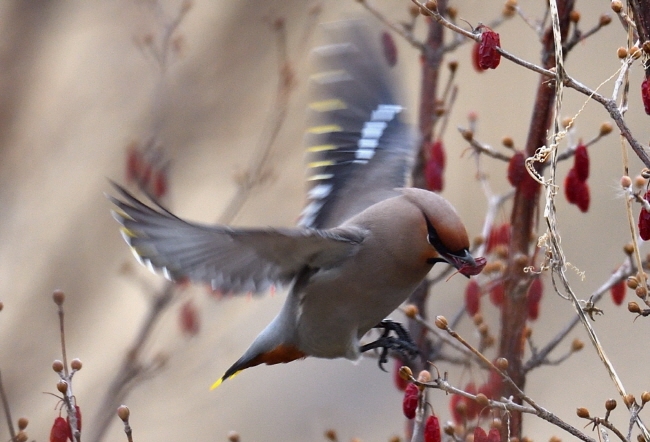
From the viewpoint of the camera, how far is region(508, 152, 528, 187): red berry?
2.37 metres

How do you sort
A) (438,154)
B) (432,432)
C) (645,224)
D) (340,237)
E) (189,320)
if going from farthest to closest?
(189,320), (438,154), (340,237), (432,432), (645,224)

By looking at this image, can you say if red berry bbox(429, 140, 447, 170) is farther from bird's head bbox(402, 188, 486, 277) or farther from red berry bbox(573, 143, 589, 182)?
red berry bbox(573, 143, 589, 182)

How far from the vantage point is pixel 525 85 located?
22.2 ft

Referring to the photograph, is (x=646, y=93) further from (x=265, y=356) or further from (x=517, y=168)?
(x=265, y=356)

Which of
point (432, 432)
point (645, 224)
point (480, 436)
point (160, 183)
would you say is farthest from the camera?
point (160, 183)

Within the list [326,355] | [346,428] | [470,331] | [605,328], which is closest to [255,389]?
[346,428]

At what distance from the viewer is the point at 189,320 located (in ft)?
11.4

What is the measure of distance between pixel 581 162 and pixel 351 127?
0.80m

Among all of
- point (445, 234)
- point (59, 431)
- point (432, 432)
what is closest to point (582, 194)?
point (445, 234)

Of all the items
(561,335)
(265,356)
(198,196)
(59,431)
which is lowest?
(59,431)

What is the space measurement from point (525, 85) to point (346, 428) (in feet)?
9.21

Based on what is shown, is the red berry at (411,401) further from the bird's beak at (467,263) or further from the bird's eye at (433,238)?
the bird's eye at (433,238)

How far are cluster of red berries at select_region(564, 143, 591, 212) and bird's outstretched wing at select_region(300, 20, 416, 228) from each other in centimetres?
64

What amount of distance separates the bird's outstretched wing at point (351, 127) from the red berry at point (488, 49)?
993 mm
